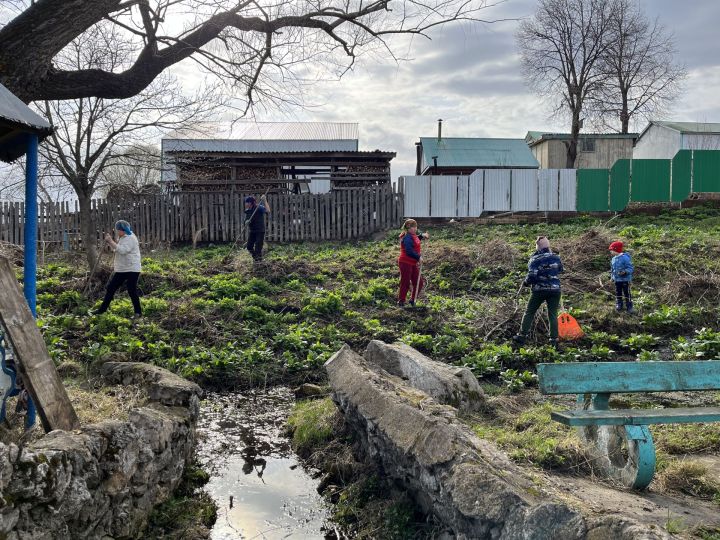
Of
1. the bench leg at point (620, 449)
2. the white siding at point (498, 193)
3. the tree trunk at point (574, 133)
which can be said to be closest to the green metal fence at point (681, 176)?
the white siding at point (498, 193)

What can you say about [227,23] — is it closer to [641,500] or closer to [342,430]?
[342,430]

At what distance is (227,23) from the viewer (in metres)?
8.60

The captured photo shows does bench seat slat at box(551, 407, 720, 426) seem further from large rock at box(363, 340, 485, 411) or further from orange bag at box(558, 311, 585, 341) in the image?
orange bag at box(558, 311, 585, 341)

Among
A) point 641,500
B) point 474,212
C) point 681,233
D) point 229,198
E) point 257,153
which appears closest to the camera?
point 641,500

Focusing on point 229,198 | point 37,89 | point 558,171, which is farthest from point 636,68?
point 37,89

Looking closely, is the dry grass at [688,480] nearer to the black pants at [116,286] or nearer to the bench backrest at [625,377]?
the bench backrest at [625,377]

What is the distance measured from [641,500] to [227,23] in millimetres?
7216

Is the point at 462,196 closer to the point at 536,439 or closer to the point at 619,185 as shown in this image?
the point at 619,185

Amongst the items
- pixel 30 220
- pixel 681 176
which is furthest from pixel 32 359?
pixel 681 176

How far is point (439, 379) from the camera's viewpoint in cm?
655

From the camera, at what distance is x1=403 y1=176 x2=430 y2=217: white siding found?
68.6 ft

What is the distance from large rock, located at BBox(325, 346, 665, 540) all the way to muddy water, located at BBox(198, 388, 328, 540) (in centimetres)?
64

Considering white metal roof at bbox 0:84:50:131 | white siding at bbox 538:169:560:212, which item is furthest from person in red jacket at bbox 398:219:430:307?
white siding at bbox 538:169:560:212

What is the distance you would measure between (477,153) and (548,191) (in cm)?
1490
